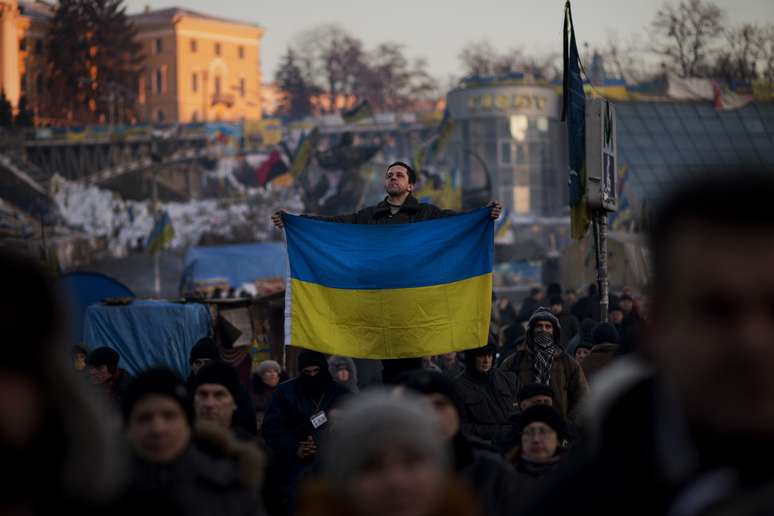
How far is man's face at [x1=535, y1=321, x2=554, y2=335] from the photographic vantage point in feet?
36.9

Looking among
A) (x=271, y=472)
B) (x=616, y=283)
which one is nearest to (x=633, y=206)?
(x=616, y=283)

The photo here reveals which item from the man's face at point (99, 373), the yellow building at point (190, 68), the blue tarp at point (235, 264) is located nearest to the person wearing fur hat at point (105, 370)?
the man's face at point (99, 373)

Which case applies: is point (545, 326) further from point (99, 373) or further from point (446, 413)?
point (446, 413)

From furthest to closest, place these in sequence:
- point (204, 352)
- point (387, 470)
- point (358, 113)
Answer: point (358, 113)
point (204, 352)
point (387, 470)

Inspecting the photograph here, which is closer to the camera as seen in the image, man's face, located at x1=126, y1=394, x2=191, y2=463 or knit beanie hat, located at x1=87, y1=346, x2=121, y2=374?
man's face, located at x1=126, y1=394, x2=191, y2=463

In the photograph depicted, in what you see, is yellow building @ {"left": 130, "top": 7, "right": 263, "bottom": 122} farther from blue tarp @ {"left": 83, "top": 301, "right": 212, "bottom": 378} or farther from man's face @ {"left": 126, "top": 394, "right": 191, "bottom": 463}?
man's face @ {"left": 126, "top": 394, "right": 191, "bottom": 463}

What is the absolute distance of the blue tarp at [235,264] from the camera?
4397 cm

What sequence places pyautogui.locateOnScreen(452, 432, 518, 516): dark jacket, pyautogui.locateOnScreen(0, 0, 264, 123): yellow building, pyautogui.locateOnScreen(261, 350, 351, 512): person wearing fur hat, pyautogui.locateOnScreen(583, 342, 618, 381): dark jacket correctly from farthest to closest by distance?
pyautogui.locateOnScreen(0, 0, 264, 123): yellow building
pyautogui.locateOnScreen(583, 342, 618, 381): dark jacket
pyautogui.locateOnScreen(261, 350, 351, 512): person wearing fur hat
pyautogui.locateOnScreen(452, 432, 518, 516): dark jacket

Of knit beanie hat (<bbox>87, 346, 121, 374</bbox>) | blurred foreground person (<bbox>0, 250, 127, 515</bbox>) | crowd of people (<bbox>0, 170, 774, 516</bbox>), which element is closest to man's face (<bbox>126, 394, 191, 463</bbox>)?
crowd of people (<bbox>0, 170, 774, 516</bbox>)

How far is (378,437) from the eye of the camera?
9.37 ft

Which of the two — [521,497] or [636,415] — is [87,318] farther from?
[636,415]

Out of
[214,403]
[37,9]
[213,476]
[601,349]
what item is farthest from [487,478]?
[37,9]

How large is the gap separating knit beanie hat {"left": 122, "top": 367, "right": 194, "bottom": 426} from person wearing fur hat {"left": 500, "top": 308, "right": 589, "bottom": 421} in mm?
4723

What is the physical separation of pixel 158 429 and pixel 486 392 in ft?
18.3
